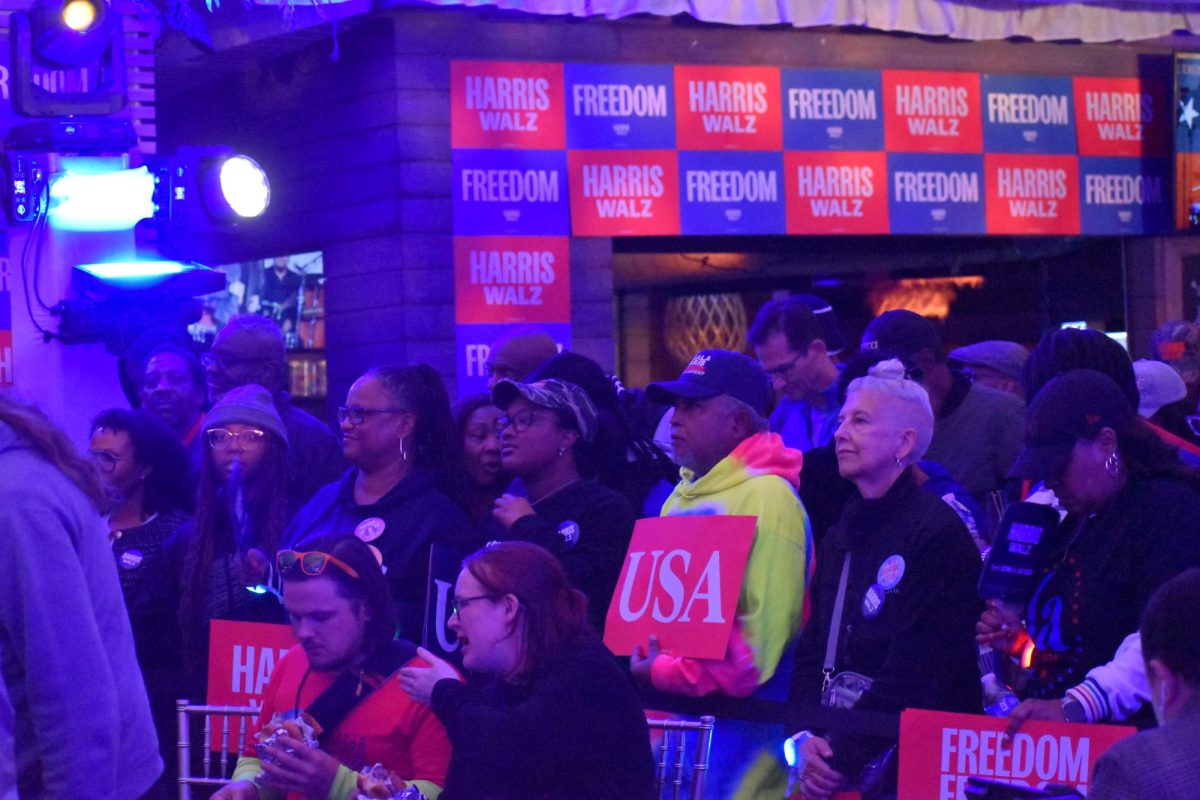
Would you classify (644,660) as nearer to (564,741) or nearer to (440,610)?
(440,610)

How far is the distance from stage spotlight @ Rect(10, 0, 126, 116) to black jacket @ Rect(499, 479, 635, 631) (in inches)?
143

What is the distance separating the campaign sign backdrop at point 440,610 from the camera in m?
5.12

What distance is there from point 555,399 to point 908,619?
160 cm

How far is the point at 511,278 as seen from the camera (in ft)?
37.3

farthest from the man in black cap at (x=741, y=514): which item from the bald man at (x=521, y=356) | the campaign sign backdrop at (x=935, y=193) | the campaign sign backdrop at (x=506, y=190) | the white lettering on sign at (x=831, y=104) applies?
the campaign sign backdrop at (x=935, y=193)

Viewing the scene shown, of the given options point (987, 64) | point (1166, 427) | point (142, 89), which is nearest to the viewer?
point (1166, 427)

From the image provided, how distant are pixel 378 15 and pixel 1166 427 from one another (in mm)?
6612

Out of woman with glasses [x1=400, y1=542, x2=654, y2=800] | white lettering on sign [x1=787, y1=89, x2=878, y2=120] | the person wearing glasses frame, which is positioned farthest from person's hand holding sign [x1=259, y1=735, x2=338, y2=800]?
white lettering on sign [x1=787, y1=89, x2=878, y2=120]

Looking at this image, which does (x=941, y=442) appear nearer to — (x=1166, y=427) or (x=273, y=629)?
(x=1166, y=427)

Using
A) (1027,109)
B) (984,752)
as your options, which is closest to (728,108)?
(1027,109)

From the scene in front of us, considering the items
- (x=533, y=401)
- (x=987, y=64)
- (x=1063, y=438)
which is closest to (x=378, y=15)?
(x=987, y=64)

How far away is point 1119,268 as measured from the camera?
534 inches

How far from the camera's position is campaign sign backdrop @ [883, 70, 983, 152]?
1241 cm

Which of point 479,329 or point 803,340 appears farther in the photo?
point 479,329
